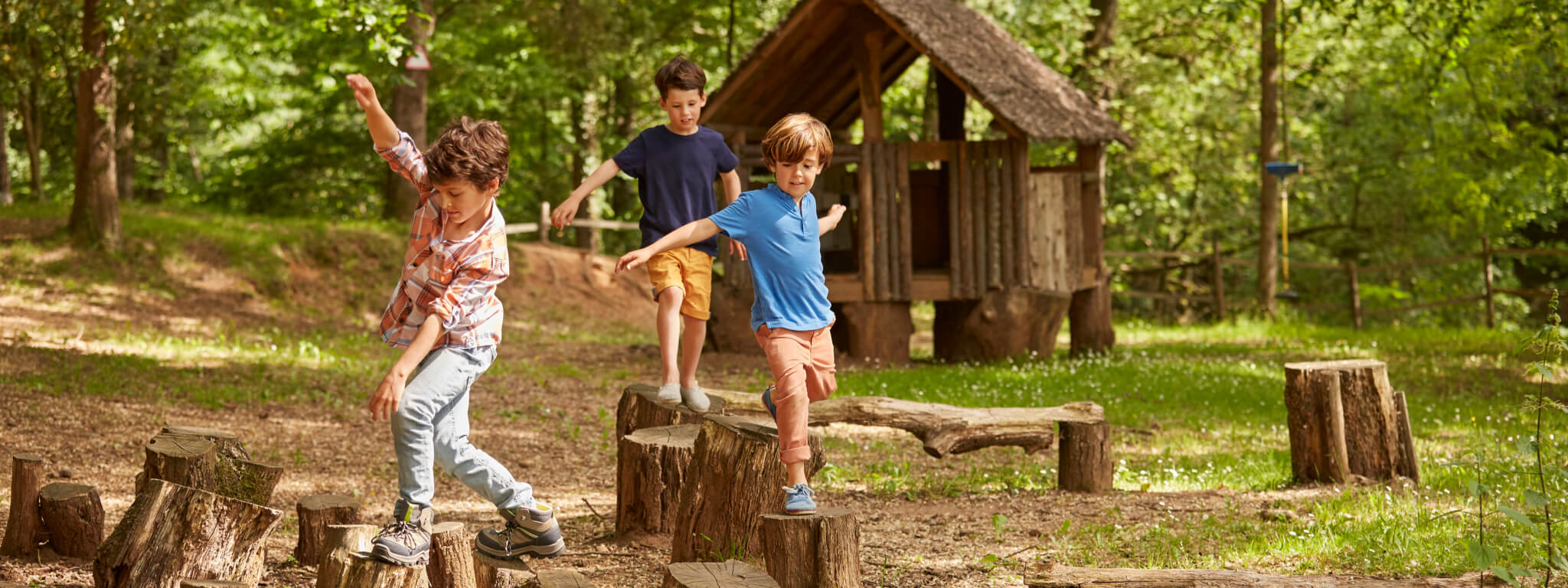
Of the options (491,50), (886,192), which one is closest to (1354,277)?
(886,192)

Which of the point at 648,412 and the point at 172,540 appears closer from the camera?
the point at 172,540

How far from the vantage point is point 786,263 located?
477 centimetres

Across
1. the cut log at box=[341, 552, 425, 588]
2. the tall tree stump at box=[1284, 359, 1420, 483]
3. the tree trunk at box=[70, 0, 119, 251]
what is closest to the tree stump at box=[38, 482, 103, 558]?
the cut log at box=[341, 552, 425, 588]

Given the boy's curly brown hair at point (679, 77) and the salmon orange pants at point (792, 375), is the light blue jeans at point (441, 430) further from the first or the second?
the boy's curly brown hair at point (679, 77)

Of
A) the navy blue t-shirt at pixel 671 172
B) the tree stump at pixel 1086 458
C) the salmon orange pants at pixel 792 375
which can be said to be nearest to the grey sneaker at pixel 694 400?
the navy blue t-shirt at pixel 671 172

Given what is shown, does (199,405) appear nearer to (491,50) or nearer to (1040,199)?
(1040,199)

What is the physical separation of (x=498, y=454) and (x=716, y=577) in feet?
17.9

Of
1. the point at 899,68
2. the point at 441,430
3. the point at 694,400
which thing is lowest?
the point at 694,400

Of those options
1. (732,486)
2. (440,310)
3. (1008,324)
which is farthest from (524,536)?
(1008,324)

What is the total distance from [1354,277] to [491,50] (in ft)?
58.7

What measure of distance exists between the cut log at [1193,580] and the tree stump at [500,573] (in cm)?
191

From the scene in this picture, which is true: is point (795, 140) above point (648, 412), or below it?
above

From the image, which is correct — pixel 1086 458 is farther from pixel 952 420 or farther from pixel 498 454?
pixel 498 454

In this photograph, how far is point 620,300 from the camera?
22.6 metres
